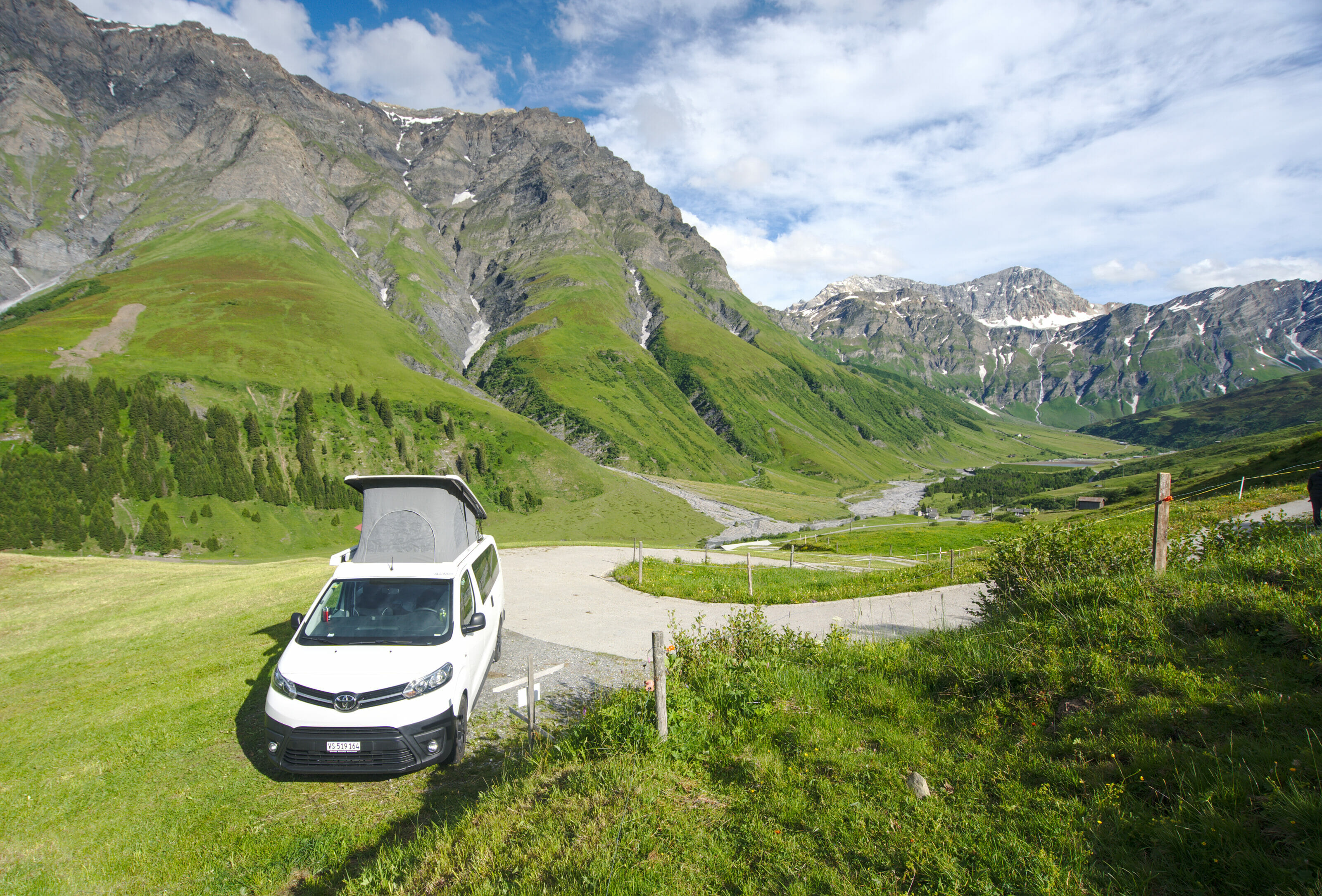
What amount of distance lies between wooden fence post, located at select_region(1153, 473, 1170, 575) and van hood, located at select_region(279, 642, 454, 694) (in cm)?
1116

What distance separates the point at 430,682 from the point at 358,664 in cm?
111

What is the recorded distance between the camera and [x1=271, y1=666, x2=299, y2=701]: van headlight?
8.16 meters

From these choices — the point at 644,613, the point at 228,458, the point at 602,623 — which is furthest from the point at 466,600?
the point at 228,458

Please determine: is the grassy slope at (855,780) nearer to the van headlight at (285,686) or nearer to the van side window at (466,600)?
the van headlight at (285,686)

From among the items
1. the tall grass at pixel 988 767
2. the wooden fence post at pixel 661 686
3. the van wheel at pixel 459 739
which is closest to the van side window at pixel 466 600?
the van wheel at pixel 459 739

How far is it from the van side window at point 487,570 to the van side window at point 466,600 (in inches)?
27.0

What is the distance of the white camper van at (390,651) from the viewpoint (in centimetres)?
794

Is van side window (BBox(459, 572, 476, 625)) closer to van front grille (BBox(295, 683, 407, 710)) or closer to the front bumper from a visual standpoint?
van front grille (BBox(295, 683, 407, 710))

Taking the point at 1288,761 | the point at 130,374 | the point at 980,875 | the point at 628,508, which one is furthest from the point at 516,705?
the point at 130,374

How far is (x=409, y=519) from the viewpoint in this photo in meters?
12.3

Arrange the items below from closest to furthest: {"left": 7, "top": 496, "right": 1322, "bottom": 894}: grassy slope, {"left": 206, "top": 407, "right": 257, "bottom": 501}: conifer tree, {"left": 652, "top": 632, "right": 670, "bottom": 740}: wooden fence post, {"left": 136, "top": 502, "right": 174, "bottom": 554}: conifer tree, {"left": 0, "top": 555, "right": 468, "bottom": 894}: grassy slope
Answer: {"left": 7, "top": 496, "right": 1322, "bottom": 894}: grassy slope → {"left": 0, "top": 555, "right": 468, "bottom": 894}: grassy slope → {"left": 652, "top": 632, "right": 670, "bottom": 740}: wooden fence post → {"left": 136, "top": 502, "right": 174, "bottom": 554}: conifer tree → {"left": 206, "top": 407, "right": 257, "bottom": 501}: conifer tree

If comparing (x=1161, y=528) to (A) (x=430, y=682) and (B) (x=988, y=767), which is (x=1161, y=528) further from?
(A) (x=430, y=682)

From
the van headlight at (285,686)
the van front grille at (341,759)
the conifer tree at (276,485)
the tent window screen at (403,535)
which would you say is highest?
the tent window screen at (403,535)

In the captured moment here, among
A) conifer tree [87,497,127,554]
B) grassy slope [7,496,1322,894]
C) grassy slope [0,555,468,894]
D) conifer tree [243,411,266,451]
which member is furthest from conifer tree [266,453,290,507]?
grassy slope [7,496,1322,894]
